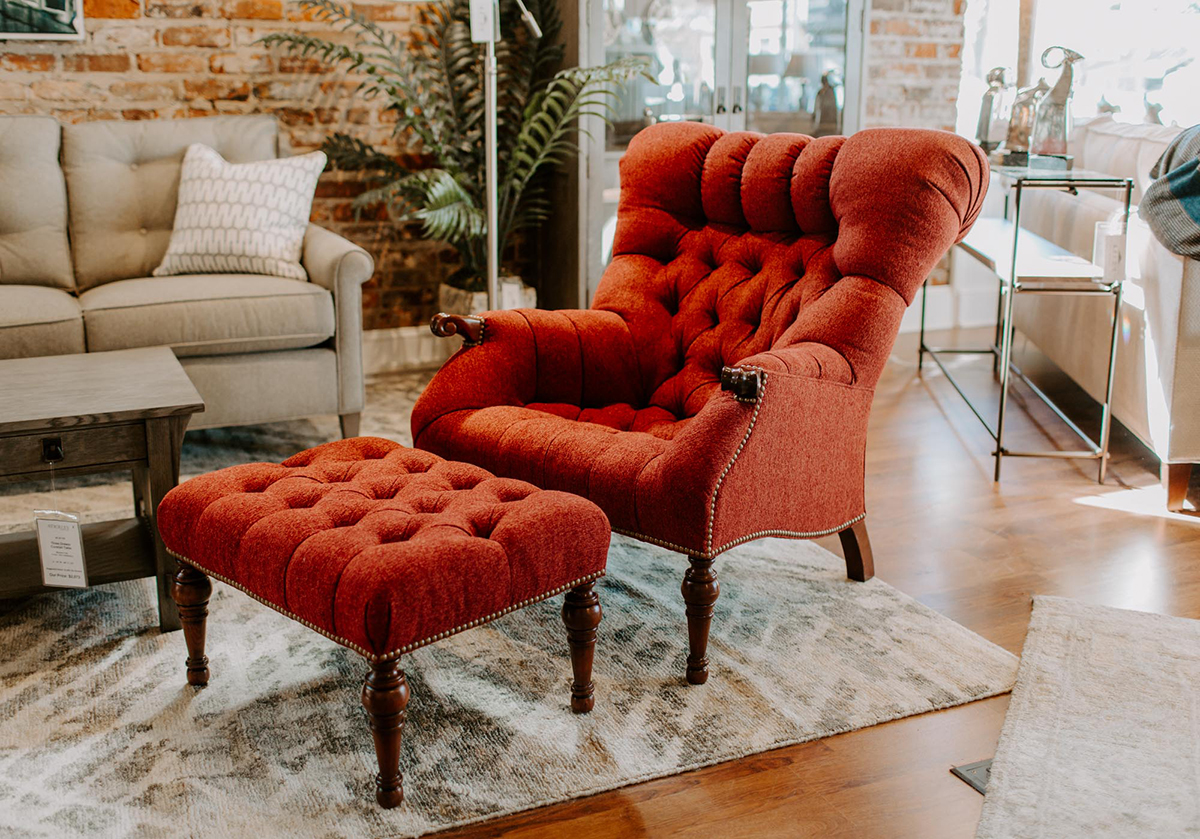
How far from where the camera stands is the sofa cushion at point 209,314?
3.02 meters

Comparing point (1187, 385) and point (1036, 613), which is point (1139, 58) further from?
point (1036, 613)

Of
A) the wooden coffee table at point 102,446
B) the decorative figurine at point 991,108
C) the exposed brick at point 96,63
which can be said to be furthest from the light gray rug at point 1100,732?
the exposed brick at point 96,63

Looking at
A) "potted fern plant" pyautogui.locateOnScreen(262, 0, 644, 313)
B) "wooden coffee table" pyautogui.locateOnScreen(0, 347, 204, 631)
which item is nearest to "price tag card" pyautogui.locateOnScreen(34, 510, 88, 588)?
"wooden coffee table" pyautogui.locateOnScreen(0, 347, 204, 631)

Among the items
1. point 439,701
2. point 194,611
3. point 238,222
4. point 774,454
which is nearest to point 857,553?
point 774,454

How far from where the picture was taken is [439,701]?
1928mm

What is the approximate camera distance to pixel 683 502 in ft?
6.30

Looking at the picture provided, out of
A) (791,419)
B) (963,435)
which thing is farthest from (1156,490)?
(791,419)

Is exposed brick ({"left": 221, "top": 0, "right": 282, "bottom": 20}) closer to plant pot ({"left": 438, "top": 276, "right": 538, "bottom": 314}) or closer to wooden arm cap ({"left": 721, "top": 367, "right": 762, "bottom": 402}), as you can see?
plant pot ({"left": 438, "top": 276, "right": 538, "bottom": 314})

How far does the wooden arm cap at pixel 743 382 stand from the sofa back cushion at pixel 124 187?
7.38ft

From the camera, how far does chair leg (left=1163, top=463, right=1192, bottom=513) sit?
2830 millimetres

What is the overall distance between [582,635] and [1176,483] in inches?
70.7

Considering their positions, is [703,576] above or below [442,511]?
below

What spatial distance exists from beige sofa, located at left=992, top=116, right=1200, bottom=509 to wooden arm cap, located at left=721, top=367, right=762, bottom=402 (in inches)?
54.4

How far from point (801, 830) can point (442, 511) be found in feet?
2.35
